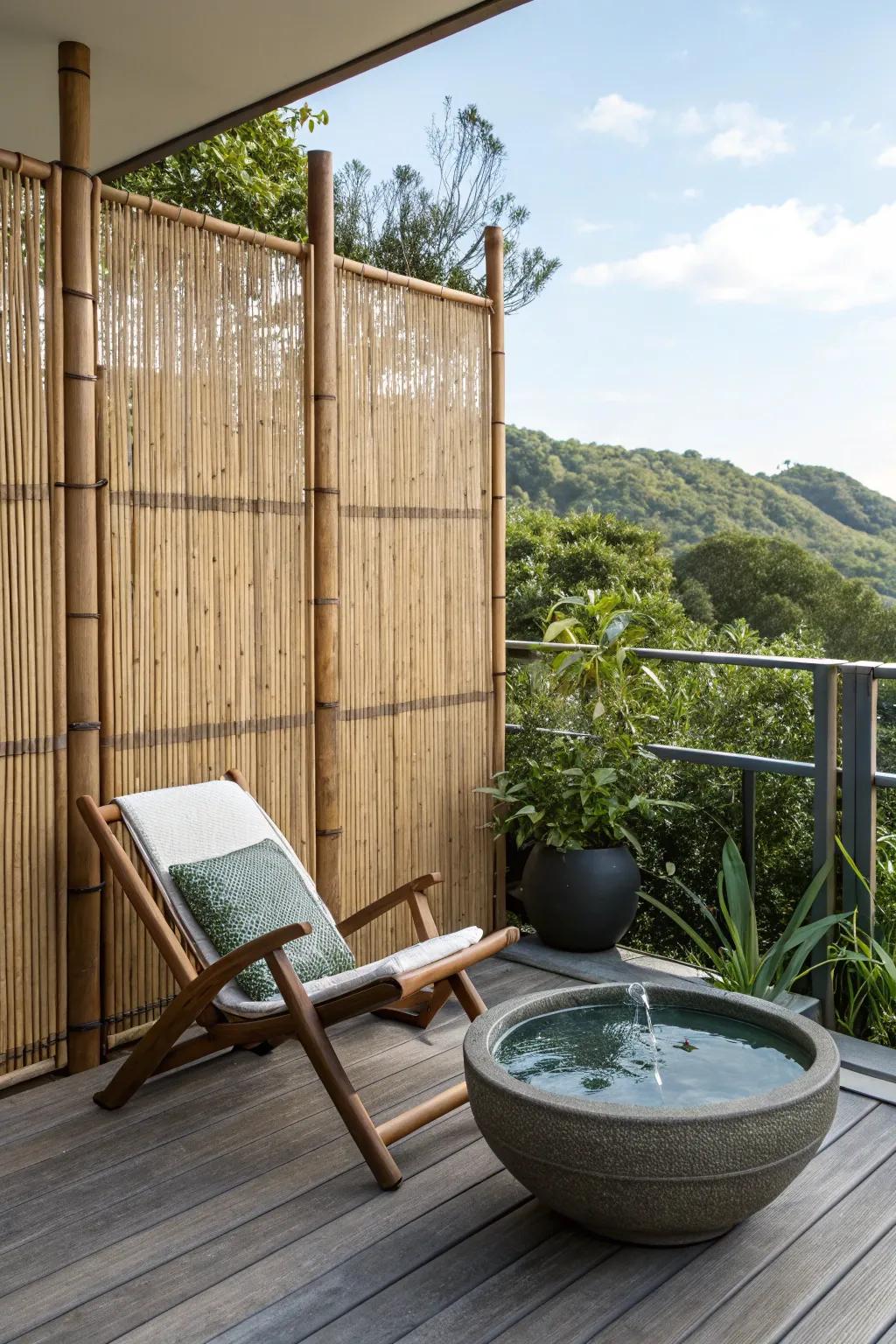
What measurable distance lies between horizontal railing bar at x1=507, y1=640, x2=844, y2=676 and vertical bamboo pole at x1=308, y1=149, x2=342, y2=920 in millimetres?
1204

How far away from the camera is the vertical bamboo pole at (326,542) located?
3.90 metres

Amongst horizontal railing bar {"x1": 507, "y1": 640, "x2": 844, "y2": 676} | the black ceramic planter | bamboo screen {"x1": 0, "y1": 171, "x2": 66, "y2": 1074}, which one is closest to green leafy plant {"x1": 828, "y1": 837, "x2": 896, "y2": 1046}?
horizontal railing bar {"x1": 507, "y1": 640, "x2": 844, "y2": 676}

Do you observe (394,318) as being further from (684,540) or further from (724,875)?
(684,540)

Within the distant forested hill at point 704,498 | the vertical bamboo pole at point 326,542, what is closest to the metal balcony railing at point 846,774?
the vertical bamboo pole at point 326,542

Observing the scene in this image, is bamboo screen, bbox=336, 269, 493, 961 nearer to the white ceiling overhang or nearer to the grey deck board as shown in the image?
the white ceiling overhang

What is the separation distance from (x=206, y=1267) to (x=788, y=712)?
13.3 feet

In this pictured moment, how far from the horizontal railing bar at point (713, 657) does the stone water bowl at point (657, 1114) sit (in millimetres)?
1417

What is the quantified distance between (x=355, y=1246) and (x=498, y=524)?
2.85 metres

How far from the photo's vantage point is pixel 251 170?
8.08 m

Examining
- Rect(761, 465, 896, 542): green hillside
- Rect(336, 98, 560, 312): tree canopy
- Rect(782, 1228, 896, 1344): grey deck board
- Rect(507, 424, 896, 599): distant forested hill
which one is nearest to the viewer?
Rect(782, 1228, 896, 1344): grey deck board

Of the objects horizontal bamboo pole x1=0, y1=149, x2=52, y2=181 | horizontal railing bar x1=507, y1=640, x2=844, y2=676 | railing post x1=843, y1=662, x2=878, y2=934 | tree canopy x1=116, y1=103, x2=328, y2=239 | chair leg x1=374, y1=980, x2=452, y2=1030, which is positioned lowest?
chair leg x1=374, y1=980, x2=452, y2=1030

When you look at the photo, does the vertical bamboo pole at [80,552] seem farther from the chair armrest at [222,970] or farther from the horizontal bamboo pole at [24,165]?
the chair armrest at [222,970]

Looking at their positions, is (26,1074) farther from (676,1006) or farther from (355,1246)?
(676,1006)

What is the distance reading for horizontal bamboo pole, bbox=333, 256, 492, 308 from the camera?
13.1 ft
